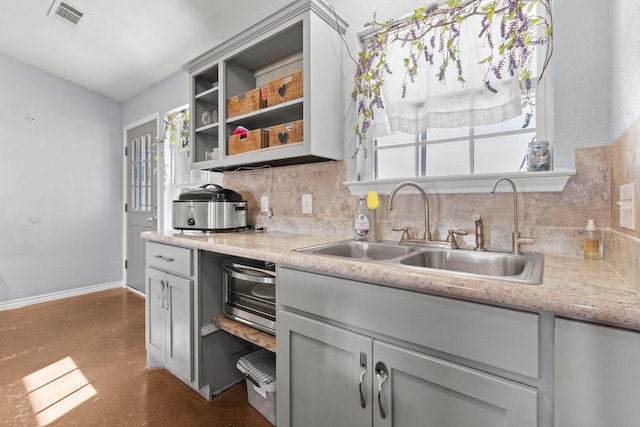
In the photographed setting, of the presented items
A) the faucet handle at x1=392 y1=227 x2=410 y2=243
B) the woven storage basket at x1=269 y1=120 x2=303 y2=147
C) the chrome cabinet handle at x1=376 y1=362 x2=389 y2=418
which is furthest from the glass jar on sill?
the woven storage basket at x1=269 y1=120 x2=303 y2=147

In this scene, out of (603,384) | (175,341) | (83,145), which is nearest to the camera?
(603,384)

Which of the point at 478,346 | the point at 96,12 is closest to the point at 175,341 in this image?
the point at 478,346

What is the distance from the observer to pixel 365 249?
5.08 feet

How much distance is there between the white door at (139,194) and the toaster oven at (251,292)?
2.25 metres

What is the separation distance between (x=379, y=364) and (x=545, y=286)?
0.51 metres

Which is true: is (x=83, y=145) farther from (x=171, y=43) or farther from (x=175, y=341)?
(x=175, y=341)

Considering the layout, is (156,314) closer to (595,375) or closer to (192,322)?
(192,322)

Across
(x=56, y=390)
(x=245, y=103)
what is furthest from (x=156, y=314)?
(x=245, y=103)

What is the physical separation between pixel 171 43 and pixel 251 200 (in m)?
1.58

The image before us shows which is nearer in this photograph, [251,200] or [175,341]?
[175,341]

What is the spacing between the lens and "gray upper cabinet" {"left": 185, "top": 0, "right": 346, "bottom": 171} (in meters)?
1.62

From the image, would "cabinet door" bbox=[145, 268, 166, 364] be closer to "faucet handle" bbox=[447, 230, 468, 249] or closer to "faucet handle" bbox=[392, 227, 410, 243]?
"faucet handle" bbox=[392, 227, 410, 243]

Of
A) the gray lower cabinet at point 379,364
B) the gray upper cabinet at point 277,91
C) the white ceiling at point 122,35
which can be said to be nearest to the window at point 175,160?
the white ceiling at point 122,35

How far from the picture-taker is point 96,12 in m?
2.44
